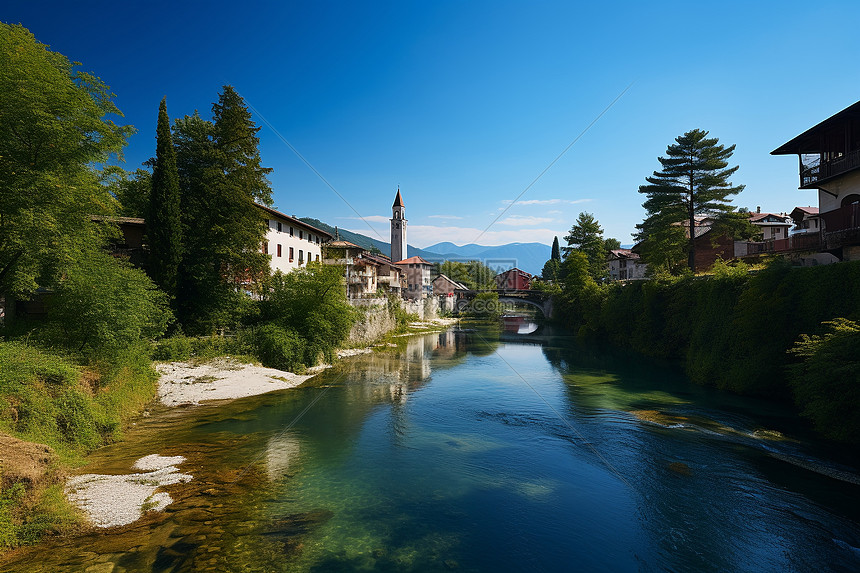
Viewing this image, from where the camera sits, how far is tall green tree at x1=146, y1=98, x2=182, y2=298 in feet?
90.7

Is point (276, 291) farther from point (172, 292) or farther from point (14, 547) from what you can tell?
point (14, 547)

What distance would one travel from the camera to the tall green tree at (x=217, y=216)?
2978 centimetres

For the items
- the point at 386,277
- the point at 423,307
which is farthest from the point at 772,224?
the point at 386,277

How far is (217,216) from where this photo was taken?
3062 centimetres

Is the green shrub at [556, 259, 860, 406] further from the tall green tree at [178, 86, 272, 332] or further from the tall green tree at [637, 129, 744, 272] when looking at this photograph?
the tall green tree at [178, 86, 272, 332]

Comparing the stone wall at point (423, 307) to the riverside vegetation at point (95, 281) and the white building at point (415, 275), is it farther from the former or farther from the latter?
the riverside vegetation at point (95, 281)

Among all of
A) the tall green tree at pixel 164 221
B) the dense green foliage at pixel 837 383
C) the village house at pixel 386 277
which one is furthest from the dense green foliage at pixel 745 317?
the village house at pixel 386 277

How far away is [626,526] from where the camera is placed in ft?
36.2

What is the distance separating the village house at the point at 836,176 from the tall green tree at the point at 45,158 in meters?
38.0

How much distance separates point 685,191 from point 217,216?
41771 millimetres

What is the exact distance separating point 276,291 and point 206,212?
7957 millimetres

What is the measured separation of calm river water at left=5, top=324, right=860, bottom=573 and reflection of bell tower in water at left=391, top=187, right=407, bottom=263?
8453 cm

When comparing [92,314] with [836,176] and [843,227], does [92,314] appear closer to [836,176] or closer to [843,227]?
[843,227]

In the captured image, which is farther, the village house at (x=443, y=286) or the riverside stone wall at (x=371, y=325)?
the village house at (x=443, y=286)
